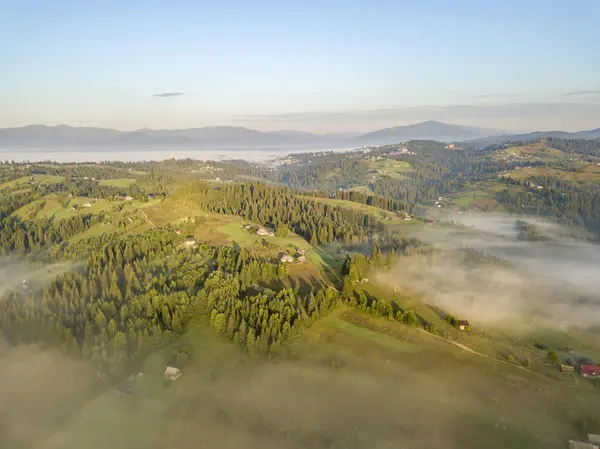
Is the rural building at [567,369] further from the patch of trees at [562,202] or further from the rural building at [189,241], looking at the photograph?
the patch of trees at [562,202]

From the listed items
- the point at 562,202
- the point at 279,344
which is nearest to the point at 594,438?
the point at 279,344

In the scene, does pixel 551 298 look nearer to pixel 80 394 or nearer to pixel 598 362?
pixel 598 362

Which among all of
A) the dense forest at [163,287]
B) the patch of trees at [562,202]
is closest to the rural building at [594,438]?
the dense forest at [163,287]

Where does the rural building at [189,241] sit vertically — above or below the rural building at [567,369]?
above

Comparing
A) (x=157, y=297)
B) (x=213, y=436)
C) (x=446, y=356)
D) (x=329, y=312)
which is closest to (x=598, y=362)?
(x=446, y=356)

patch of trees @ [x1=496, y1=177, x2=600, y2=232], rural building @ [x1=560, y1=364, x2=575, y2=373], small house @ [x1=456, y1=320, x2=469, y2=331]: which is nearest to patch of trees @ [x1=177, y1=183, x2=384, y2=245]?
small house @ [x1=456, y1=320, x2=469, y2=331]
